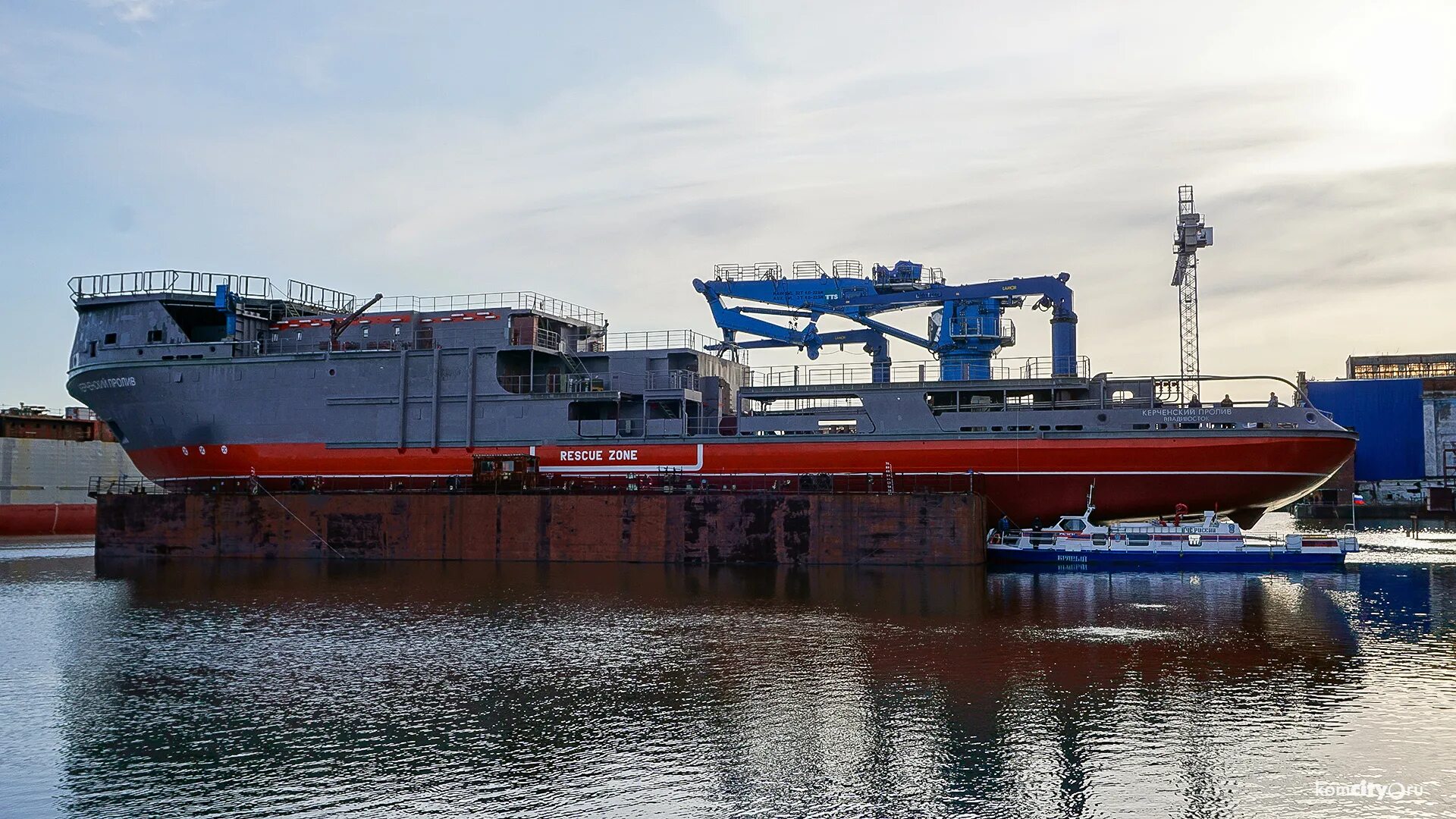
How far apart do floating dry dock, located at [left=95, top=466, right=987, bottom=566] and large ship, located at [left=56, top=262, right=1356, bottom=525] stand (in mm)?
1738

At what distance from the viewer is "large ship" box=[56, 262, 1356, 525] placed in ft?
129

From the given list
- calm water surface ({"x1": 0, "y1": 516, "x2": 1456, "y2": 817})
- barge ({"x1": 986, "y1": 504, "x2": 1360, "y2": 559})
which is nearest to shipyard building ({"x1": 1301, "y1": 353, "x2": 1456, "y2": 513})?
barge ({"x1": 986, "y1": 504, "x2": 1360, "y2": 559})

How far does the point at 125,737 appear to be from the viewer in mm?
16547

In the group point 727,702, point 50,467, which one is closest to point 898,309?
point 727,702

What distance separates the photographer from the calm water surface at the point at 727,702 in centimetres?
1417

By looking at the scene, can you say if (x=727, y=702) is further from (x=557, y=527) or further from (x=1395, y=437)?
(x=1395, y=437)

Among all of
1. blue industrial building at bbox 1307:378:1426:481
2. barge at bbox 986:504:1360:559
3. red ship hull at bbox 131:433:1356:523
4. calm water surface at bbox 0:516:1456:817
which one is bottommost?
calm water surface at bbox 0:516:1456:817

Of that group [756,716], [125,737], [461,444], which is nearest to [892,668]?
[756,716]

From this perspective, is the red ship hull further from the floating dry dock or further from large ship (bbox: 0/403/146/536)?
large ship (bbox: 0/403/146/536)

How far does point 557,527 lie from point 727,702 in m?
21.7

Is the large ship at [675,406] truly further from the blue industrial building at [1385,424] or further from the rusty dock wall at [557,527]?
the blue industrial building at [1385,424]

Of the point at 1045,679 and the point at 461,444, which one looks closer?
the point at 1045,679

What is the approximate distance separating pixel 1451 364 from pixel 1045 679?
118548 millimetres

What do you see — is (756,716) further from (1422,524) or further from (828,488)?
(1422,524)
